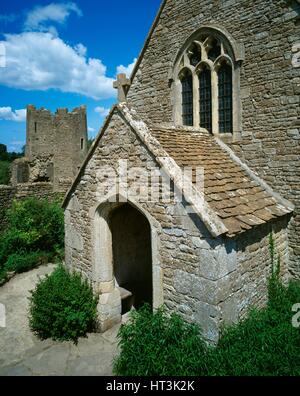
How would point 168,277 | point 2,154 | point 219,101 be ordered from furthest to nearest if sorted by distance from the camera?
point 2,154, point 219,101, point 168,277

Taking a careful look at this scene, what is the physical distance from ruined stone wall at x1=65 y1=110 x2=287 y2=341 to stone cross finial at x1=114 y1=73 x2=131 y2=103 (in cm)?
461

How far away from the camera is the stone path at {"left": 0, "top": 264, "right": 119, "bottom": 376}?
543 centimetres

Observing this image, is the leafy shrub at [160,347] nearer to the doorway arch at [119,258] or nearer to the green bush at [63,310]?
the doorway arch at [119,258]

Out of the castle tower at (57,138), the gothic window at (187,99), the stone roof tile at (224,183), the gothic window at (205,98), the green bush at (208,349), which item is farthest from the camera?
the castle tower at (57,138)

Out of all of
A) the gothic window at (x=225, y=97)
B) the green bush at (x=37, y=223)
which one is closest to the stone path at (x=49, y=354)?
the green bush at (x=37, y=223)

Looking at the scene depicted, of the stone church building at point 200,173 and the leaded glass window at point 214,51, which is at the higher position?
the leaded glass window at point 214,51

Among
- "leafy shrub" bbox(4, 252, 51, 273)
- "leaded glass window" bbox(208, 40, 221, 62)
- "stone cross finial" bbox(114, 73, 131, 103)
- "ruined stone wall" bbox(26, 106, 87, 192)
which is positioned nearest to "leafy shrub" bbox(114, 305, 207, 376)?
"leafy shrub" bbox(4, 252, 51, 273)

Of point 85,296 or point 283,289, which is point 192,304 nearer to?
point 283,289

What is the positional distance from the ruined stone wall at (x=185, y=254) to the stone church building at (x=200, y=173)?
0.07 feet

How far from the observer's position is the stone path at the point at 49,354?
5430 mm

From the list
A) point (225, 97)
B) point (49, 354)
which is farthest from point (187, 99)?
point (49, 354)

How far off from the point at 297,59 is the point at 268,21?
49.8 inches
